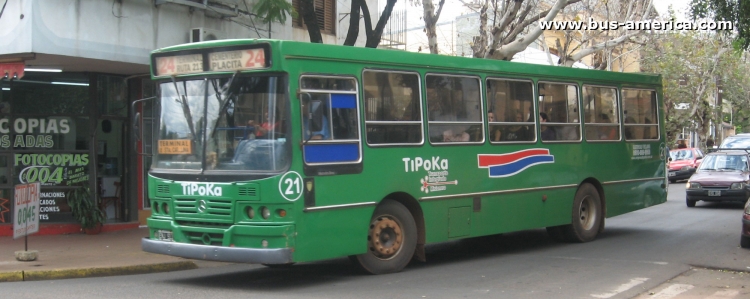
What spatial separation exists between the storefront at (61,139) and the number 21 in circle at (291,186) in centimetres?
774

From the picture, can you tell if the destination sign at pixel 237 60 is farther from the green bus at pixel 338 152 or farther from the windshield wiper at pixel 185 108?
the windshield wiper at pixel 185 108

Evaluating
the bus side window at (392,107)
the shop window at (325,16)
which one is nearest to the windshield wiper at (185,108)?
the bus side window at (392,107)

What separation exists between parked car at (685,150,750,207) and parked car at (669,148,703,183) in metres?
13.4

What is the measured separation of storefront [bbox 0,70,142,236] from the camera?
48.6 feet

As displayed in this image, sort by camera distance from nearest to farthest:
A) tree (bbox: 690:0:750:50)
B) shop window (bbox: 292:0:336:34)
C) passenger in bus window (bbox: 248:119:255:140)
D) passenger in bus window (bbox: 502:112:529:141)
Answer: passenger in bus window (bbox: 248:119:255:140) → passenger in bus window (bbox: 502:112:529:141) → tree (bbox: 690:0:750:50) → shop window (bbox: 292:0:336:34)

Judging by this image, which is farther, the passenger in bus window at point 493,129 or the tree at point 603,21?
the tree at point 603,21

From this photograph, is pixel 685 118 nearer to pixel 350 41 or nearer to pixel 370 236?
pixel 350 41

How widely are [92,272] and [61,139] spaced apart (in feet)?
17.4

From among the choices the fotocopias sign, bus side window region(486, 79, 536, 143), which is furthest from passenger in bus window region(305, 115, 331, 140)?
the fotocopias sign

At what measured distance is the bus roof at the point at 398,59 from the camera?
9.24 meters

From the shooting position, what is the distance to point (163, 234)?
9.88 meters

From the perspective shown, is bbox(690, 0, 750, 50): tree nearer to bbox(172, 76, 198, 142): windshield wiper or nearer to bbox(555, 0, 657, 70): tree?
bbox(172, 76, 198, 142): windshield wiper

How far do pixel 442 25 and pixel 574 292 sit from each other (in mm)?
32977

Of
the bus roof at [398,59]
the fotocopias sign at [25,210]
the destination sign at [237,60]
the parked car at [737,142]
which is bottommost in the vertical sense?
the fotocopias sign at [25,210]
